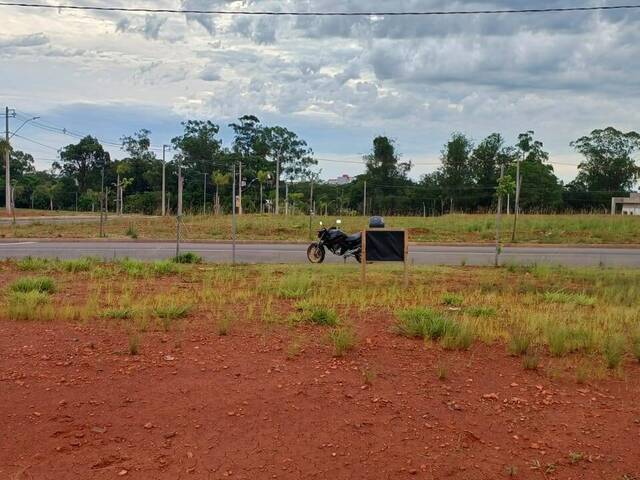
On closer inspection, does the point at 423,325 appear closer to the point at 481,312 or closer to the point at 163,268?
the point at 481,312

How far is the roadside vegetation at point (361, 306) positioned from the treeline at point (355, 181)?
5114cm

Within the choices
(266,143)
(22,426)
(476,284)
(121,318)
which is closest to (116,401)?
(22,426)

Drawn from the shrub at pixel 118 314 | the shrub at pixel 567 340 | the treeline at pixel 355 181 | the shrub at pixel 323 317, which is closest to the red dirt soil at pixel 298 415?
the shrub at pixel 567 340

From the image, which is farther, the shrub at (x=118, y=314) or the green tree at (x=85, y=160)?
the green tree at (x=85, y=160)

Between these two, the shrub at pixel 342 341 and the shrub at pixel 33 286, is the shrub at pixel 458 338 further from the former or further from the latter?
the shrub at pixel 33 286

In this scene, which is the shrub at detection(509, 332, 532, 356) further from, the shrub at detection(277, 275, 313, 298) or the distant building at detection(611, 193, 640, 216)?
the distant building at detection(611, 193, 640, 216)

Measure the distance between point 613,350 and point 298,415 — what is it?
3189 mm

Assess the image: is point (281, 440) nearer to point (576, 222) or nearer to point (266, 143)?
point (576, 222)

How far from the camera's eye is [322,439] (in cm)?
416

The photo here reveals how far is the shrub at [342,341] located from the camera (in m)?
5.70

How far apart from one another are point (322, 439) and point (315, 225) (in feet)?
92.8

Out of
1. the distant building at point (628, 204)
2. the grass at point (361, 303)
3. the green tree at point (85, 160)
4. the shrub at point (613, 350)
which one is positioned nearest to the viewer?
the shrub at point (613, 350)

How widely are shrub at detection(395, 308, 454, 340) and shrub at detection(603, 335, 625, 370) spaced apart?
1.48 m

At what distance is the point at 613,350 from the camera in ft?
18.9
